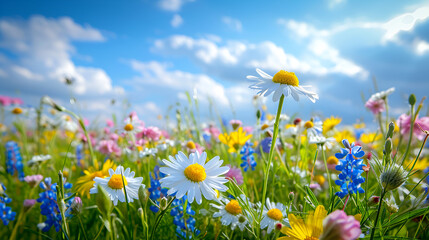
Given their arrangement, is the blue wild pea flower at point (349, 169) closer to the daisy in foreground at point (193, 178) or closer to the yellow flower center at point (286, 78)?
the yellow flower center at point (286, 78)

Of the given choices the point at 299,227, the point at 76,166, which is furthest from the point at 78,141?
the point at 299,227

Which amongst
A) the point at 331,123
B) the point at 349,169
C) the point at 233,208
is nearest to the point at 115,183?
the point at 233,208

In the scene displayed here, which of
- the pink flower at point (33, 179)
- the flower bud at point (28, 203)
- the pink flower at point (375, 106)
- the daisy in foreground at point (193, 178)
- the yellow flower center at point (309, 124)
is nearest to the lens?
the daisy in foreground at point (193, 178)

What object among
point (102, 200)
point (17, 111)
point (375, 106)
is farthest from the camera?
point (17, 111)

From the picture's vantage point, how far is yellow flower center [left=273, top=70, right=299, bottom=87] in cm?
108

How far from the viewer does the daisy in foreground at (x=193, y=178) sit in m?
1.00

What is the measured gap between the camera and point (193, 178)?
1.02 meters

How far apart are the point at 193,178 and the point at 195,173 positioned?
2 cm

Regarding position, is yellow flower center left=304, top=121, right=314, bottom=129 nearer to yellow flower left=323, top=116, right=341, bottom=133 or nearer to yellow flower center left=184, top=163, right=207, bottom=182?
yellow flower left=323, top=116, right=341, bottom=133

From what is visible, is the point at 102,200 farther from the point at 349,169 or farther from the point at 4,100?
the point at 4,100

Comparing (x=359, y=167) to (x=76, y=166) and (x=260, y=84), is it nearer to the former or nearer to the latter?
(x=260, y=84)

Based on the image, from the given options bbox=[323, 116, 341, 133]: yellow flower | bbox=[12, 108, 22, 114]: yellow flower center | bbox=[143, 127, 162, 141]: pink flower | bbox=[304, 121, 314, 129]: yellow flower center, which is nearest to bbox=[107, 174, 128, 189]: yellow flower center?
bbox=[143, 127, 162, 141]: pink flower

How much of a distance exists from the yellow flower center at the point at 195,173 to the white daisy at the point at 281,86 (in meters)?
0.35

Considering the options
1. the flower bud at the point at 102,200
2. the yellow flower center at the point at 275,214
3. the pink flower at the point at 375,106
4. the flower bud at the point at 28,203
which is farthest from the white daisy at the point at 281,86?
the pink flower at the point at 375,106
